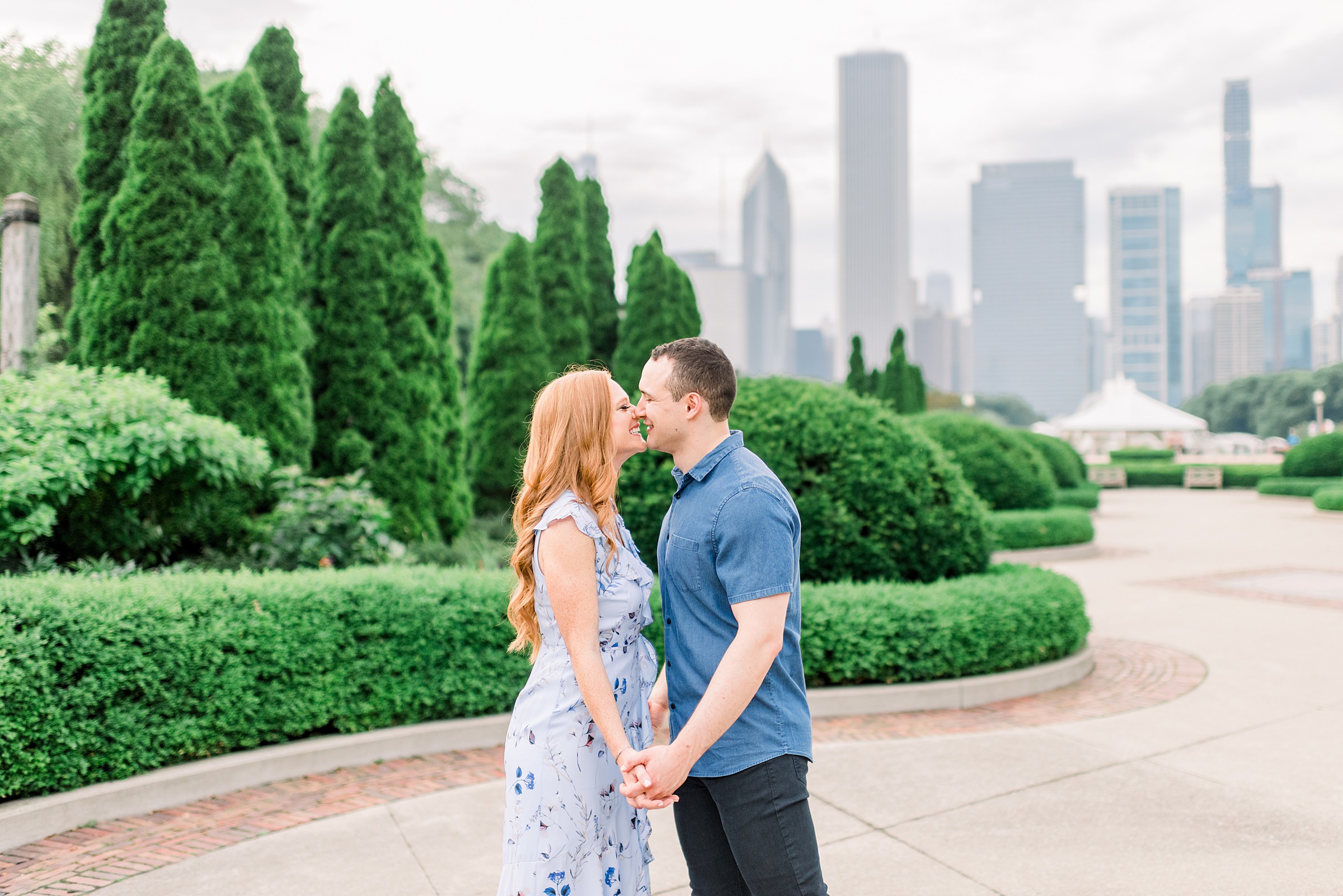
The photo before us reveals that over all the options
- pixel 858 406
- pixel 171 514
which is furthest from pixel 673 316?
pixel 171 514

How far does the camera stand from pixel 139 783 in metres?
4.02

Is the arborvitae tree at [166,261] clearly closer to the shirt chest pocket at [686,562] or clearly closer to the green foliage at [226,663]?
the green foliage at [226,663]

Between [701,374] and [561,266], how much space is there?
1289 centimetres

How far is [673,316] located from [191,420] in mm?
10341

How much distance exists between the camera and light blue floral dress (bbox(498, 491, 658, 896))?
6.91ft

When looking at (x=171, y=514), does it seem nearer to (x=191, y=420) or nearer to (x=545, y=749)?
(x=191, y=420)

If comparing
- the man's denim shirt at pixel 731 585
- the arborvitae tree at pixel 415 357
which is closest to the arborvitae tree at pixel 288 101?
the arborvitae tree at pixel 415 357

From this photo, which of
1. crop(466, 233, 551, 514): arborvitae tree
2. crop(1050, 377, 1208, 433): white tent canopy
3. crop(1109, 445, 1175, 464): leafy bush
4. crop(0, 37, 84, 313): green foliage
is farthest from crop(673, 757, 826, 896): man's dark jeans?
crop(1109, 445, 1175, 464): leafy bush

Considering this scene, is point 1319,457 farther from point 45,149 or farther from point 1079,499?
point 45,149

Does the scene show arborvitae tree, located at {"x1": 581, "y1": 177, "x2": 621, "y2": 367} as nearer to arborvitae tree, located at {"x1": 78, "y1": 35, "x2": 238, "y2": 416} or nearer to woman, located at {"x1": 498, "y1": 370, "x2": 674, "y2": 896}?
arborvitae tree, located at {"x1": 78, "y1": 35, "x2": 238, "y2": 416}

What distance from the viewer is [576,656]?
2051 millimetres

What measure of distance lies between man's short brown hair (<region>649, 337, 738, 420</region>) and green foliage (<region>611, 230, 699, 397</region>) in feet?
42.9

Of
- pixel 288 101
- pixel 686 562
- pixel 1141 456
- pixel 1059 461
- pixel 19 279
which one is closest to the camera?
pixel 686 562

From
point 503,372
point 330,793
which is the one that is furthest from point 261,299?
point 503,372
